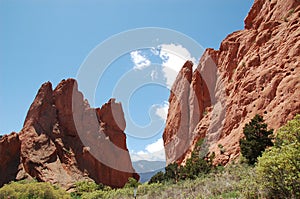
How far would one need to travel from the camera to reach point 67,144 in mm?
44625

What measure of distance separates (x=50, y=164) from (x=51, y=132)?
21.4ft

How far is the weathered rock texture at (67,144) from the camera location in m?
37.9

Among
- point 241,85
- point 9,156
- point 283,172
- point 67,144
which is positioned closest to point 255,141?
point 283,172

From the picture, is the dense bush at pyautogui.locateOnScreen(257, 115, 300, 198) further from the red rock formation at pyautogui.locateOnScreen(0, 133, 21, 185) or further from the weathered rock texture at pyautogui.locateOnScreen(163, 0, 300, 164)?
the red rock formation at pyautogui.locateOnScreen(0, 133, 21, 185)

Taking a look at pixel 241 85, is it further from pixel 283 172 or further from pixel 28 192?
pixel 28 192

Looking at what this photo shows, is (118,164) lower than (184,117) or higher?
lower

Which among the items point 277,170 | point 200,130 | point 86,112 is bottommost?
point 277,170

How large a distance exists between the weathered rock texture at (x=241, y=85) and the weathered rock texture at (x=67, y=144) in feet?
37.3

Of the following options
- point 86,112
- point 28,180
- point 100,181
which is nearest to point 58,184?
point 28,180

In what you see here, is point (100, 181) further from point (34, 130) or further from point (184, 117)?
point (184, 117)

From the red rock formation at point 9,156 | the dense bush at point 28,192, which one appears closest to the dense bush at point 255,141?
the dense bush at point 28,192

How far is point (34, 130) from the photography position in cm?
4231

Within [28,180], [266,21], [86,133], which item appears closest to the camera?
[266,21]

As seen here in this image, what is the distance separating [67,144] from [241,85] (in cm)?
3127
